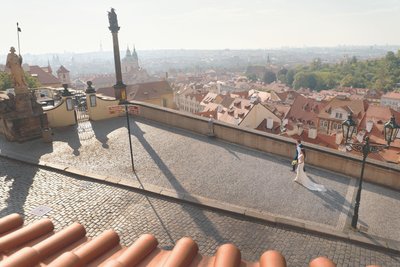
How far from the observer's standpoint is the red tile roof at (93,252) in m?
4.33

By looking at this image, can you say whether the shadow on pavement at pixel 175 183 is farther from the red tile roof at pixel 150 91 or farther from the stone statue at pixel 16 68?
the red tile roof at pixel 150 91

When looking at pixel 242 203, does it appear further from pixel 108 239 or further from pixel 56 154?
pixel 56 154

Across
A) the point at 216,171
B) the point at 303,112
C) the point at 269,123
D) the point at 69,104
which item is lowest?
the point at 303,112

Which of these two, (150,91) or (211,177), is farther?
(150,91)

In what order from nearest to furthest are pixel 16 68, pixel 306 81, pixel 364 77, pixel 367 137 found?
A: pixel 367 137 → pixel 16 68 → pixel 364 77 → pixel 306 81

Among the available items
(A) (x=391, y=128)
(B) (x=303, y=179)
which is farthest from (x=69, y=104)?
(A) (x=391, y=128)

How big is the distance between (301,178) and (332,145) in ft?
44.1

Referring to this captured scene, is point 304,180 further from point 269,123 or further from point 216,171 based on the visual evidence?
point 269,123

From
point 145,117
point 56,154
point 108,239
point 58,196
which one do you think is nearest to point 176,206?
point 58,196

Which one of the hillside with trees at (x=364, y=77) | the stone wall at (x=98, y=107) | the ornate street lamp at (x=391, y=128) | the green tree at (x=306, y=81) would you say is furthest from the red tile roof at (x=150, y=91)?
the green tree at (x=306, y=81)

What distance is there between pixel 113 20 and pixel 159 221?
556 inches

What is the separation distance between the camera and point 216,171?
37.4 ft

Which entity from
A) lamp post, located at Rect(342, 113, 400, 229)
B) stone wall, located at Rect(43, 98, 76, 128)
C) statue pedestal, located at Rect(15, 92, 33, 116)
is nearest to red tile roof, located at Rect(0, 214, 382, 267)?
lamp post, located at Rect(342, 113, 400, 229)

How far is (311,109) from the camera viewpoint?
190ft
